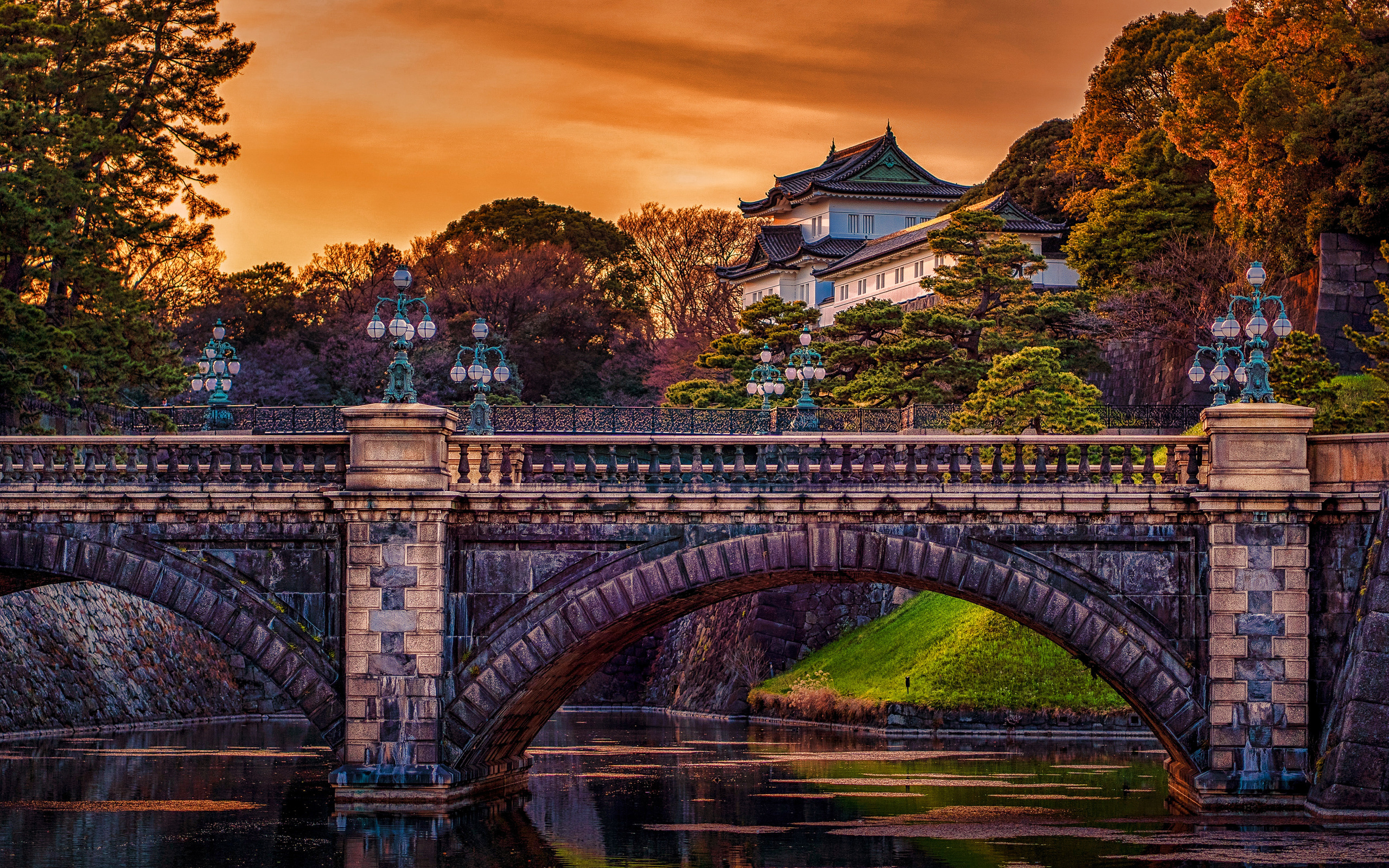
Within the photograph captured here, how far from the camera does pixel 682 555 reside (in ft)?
84.9

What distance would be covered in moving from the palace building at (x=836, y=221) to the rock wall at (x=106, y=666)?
40389 mm

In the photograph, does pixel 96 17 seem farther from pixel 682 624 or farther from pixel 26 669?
pixel 682 624

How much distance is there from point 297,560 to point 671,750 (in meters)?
16.7

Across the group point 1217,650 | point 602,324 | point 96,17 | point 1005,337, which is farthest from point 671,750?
point 602,324

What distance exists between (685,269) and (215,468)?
240 feet

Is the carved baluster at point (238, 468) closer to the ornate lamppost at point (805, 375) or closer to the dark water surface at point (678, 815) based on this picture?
the dark water surface at point (678, 815)

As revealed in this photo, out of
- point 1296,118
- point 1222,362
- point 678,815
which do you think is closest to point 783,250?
point 1296,118

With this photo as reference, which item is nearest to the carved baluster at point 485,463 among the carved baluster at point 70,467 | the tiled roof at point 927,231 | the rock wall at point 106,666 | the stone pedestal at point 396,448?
the stone pedestal at point 396,448

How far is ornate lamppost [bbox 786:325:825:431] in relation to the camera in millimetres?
40750

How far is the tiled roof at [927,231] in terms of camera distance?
240ft

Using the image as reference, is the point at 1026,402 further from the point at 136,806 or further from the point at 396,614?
Result: the point at 136,806

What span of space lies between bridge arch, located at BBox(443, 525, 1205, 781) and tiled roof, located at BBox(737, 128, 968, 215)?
68.8 meters

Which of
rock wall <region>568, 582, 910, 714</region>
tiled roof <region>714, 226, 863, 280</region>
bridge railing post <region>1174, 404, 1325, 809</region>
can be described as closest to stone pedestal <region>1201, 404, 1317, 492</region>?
bridge railing post <region>1174, 404, 1325, 809</region>

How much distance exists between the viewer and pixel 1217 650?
2512cm
